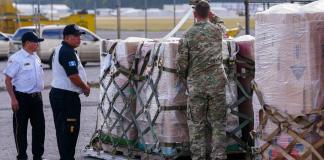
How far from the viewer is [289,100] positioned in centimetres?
836

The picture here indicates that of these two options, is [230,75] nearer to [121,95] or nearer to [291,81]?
[121,95]

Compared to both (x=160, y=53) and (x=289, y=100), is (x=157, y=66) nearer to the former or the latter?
(x=160, y=53)

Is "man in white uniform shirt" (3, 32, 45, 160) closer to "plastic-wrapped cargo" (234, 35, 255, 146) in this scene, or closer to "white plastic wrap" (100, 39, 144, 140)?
"white plastic wrap" (100, 39, 144, 140)

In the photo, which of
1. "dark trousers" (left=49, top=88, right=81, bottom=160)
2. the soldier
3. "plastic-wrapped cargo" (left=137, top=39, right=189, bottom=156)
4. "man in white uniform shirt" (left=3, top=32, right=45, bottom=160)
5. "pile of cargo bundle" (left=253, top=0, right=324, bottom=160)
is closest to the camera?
"pile of cargo bundle" (left=253, top=0, right=324, bottom=160)

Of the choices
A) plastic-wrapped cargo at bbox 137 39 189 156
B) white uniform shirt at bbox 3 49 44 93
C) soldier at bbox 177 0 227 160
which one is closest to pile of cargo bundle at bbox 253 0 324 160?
soldier at bbox 177 0 227 160

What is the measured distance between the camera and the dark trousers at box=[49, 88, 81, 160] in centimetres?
1007

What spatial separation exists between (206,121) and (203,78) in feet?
1.74

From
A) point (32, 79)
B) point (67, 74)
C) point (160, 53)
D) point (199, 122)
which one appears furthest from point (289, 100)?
point (32, 79)

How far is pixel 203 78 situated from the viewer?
9406 mm

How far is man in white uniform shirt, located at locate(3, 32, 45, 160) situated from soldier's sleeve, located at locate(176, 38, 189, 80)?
7.58ft

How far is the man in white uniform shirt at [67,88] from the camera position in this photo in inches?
392

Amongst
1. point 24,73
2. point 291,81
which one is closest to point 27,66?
point 24,73

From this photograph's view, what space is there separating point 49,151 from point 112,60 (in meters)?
1.84

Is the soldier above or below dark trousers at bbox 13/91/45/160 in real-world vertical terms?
above
